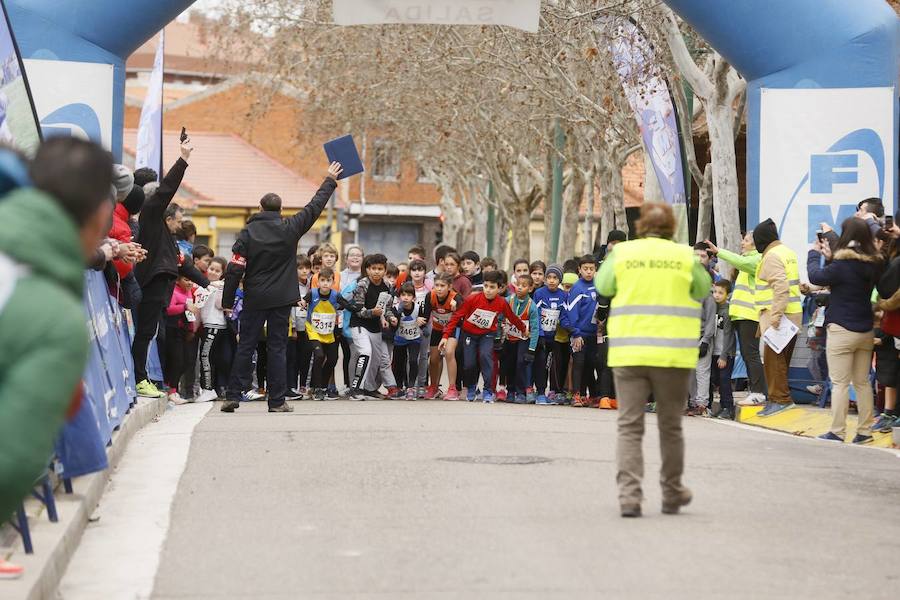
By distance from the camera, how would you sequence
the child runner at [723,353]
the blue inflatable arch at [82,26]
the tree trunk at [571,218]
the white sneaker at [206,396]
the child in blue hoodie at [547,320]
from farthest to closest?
the tree trunk at [571,218] → the child in blue hoodie at [547,320] → the white sneaker at [206,396] → the child runner at [723,353] → the blue inflatable arch at [82,26]

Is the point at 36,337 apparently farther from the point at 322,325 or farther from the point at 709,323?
the point at 322,325

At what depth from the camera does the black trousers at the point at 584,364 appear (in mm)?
17266

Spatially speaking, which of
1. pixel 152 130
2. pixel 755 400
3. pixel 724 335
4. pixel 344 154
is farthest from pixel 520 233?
pixel 344 154

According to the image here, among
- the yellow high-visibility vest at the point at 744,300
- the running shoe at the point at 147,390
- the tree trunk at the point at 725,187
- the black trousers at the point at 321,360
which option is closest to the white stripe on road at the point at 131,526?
the running shoe at the point at 147,390

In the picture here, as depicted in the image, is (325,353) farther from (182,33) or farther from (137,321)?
(182,33)

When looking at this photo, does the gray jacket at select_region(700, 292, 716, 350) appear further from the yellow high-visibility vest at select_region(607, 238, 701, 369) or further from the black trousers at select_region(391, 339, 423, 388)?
the yellow high-visibility vest at select_region(607, 238, 701, 369)

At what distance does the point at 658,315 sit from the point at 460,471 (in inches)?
78.0

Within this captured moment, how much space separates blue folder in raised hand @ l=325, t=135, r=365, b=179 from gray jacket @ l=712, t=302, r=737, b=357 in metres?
4.39

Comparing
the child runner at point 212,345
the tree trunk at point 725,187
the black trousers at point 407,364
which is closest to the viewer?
the child runner at point 212,345

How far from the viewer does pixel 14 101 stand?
8.71 metres

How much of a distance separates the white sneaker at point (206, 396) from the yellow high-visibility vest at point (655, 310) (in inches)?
344

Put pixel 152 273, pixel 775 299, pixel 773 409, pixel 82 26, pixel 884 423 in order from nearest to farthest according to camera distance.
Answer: pixel 884 423 < pixel 152 273 < pixel 775 299 < pixel 773 409 < pixel 82 26

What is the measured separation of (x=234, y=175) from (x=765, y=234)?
2150 inches

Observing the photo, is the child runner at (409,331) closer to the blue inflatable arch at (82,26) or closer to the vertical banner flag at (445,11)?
the vertical banner flag at (445,11)
